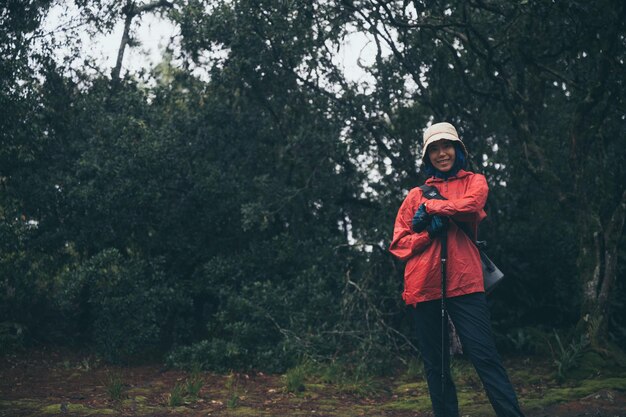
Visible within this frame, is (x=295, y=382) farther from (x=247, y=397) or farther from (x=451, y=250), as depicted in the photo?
(x=451, y=250)

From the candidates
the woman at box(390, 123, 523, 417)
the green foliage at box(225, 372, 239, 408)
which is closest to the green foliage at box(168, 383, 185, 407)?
the green foliage at box(225, 372, 239, 408)

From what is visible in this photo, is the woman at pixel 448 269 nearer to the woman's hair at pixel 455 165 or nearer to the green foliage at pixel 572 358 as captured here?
the woman's hair at pixel 455 165

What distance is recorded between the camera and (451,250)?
13.4ft

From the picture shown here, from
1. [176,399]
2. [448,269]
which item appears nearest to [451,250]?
[448,269]

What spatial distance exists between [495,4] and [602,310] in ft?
13.1

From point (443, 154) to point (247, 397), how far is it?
4.10 metres

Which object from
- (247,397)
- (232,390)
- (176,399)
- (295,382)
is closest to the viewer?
(176,399)

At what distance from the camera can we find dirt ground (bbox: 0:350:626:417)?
5.96m

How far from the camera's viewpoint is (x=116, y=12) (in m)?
10.8

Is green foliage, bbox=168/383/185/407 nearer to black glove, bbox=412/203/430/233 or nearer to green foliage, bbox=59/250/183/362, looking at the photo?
green foliage, bbox=59/250/183/362

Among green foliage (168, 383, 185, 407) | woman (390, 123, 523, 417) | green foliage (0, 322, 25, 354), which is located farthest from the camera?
green foliage (0, 322, 25, 354)

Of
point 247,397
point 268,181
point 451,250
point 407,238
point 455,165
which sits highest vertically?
point 268,181

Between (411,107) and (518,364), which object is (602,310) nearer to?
(518,364)

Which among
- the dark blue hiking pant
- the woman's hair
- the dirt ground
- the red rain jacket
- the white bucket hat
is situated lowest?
the dirt ground
